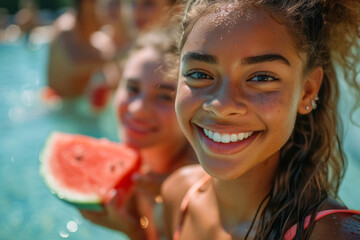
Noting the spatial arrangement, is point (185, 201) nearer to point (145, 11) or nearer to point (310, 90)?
point (310, 90)

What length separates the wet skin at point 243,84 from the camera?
1.71 metres

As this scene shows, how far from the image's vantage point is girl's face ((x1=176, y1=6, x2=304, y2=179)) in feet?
5.63

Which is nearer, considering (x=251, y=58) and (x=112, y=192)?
(x=251, y=58)

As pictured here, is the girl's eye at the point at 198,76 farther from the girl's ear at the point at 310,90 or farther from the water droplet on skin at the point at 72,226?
the water droplet on skin at the point at 72,226

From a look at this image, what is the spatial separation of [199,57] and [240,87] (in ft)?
0.77

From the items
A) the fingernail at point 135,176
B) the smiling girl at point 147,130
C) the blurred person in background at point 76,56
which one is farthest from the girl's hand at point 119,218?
the blurred person in background at point 76,56

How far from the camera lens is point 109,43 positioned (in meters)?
7.42

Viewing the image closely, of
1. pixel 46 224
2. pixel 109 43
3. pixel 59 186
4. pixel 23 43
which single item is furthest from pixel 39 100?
pixel 23 43

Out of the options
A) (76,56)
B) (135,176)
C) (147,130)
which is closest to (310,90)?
(147,130)

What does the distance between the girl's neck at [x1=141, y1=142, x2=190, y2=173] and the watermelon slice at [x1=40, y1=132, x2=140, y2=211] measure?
0.17 meters

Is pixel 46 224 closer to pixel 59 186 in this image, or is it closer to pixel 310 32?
pixel 59 186

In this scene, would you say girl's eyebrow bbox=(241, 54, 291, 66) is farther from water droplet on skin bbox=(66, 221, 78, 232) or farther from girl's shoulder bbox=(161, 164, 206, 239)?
water droplet on skin bbox=(66, 221, 78, 232)

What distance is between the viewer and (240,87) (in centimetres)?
174

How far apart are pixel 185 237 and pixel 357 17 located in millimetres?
1471
